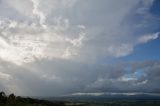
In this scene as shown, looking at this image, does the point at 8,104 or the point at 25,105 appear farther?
the point at 25,105

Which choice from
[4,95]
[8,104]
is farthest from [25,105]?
[4,95]

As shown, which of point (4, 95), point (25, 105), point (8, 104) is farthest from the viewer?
point (4, 95)

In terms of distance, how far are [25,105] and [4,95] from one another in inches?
1411

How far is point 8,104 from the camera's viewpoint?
15325 centimetres

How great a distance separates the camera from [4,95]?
19388 centimetres

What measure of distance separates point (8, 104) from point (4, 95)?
42638 mm

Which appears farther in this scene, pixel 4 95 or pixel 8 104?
pixel 4 95

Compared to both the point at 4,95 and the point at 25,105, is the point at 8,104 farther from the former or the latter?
the point at 4,95

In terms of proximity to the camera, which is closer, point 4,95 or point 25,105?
point 25,105

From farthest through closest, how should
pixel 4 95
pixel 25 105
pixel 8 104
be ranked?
pixel 4 95, pixel 25 105, pixel 8 104

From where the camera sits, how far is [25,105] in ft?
538

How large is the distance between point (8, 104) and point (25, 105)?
13206 mm
